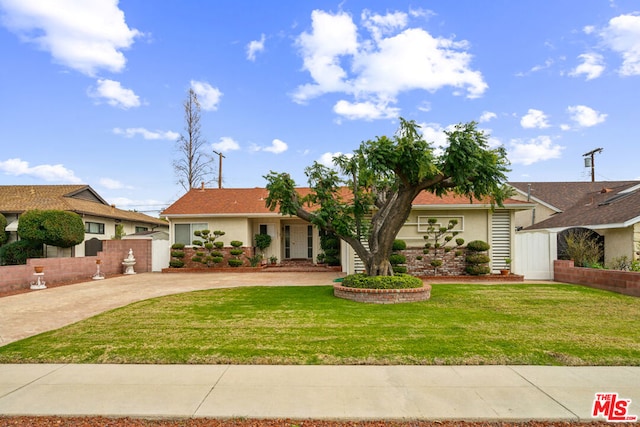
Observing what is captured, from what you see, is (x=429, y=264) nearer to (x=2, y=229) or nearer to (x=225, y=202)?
(x=225, y=202)

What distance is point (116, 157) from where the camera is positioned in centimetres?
2006

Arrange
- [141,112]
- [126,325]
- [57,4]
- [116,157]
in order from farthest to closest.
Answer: [116,157], [141,112], [57,4], [126,325]

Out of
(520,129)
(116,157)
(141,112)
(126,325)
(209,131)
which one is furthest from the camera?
(209,131)

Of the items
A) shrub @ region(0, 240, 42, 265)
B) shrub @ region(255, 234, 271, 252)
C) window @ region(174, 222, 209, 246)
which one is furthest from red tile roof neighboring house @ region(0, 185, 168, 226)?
shrub @ region(255, 234, 271, 252)

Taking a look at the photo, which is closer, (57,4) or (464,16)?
(57,4)

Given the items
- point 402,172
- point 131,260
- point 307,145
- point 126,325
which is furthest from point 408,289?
point 131,260

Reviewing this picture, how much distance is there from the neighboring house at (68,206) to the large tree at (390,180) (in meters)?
16.9

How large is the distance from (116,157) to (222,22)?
36.8ft

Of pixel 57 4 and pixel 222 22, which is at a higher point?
pixel 222 22

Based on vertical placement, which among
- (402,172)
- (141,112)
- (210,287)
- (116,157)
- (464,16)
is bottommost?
(210,287)

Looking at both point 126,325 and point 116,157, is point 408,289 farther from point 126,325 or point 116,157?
point 116,157

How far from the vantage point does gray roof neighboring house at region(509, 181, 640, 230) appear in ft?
42.4

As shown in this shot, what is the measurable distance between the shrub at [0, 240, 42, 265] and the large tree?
14811mm

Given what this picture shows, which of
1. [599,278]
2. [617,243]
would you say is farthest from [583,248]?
[599,278]
